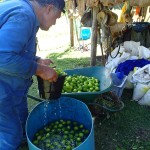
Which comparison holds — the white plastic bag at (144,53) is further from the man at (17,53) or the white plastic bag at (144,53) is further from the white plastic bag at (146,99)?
the man at (17,53)

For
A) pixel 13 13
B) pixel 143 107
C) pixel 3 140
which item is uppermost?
pixel 13 13

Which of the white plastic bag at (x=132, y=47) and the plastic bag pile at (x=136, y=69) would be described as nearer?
the plastic bag pile at (x=136, y=69)

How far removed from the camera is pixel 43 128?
11.7 ft

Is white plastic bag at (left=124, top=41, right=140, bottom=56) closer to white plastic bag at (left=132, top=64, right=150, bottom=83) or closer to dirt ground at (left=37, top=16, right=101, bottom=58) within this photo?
white plastic bag at (left=132, top=64, right=150, bottom=83)

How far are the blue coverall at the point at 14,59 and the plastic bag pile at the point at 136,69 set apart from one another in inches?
95.1

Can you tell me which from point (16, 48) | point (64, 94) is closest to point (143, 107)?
point (64, 94)

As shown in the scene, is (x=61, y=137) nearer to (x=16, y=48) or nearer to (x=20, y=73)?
(x=20, y=73)

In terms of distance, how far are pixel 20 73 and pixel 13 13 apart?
61cm

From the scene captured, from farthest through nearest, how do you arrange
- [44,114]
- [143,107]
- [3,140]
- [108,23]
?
1. [108,23]
2. [143,107]
3. [44,114]
4. [3,140]

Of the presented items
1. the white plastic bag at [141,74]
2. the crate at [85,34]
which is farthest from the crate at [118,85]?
the crate at [85,34]

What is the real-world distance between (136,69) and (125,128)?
4.52 ft

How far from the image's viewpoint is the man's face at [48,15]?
264 cm

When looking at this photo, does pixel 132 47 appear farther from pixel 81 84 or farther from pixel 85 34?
pixel 85 34

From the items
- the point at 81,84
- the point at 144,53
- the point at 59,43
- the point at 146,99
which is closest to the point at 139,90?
the point at 146,99
